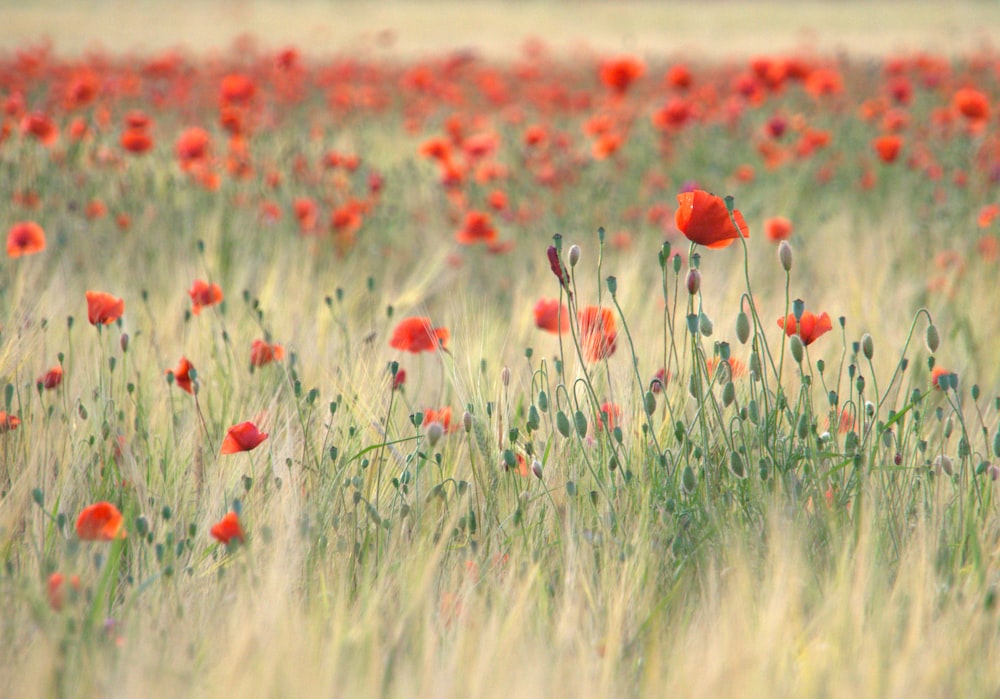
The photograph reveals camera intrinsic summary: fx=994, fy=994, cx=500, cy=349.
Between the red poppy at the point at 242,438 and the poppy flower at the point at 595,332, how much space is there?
0.53 meters

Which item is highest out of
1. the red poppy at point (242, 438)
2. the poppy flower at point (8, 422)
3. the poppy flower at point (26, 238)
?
the poppy flower at point (26, 238)

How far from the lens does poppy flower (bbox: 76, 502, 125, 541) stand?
122 cm

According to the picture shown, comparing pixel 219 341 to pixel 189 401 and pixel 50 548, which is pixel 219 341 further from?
pixel 50 548

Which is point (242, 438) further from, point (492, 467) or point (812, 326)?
point (812, 326)

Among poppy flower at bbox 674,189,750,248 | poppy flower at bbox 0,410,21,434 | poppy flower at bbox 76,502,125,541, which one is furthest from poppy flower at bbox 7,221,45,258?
poppy flower at bbox 674,189,750,248

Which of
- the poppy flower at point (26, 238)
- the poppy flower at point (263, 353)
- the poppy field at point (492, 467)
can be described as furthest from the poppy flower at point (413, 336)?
the poppy flower at point (26, 238)

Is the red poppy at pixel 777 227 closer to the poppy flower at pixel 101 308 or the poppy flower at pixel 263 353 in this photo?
the poppy flower at pixel 263 353

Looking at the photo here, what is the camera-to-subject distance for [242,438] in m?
1.44

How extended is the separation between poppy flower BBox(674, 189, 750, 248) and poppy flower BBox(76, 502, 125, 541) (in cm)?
84

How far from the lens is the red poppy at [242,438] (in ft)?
4.69

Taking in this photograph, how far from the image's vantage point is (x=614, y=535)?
4.75ft

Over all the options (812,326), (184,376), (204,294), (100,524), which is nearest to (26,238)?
(204,294)

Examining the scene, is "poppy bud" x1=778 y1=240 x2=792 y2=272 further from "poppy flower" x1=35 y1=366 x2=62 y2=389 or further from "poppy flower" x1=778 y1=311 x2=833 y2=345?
"poppy flower" x1=35 y1=366 x2=62 y2=389

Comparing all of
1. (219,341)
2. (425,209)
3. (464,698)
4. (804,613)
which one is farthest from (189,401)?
(425,209)
